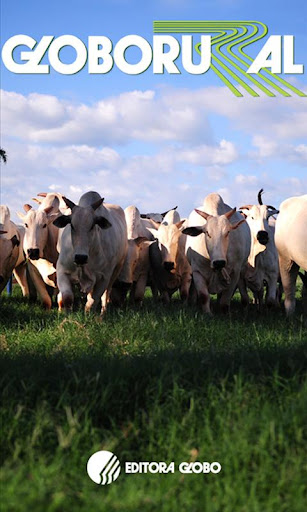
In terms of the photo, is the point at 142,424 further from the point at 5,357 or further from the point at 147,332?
the point at 147,332

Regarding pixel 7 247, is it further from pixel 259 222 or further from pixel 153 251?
pixel 259 222

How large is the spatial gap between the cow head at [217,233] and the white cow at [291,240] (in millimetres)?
780

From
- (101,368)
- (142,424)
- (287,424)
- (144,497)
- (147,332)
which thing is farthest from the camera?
(147,332)

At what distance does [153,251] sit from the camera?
13914 millimetres

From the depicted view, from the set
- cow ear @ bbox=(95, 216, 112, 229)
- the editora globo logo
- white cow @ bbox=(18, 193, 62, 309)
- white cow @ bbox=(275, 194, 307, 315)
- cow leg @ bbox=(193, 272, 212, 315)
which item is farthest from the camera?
white cow @ bbox=(18, 193, 62, 309)

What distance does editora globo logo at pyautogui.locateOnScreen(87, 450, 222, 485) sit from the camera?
12.6ft

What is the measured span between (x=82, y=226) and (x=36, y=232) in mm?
2299

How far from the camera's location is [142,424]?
442 centimetres

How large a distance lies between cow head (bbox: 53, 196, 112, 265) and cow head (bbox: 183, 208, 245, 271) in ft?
4.70

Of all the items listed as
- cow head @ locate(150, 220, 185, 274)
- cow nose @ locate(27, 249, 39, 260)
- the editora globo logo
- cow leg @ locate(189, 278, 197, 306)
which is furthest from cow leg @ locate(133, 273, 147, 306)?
the editora globo logo

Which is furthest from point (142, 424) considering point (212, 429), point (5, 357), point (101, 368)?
point (5, 357)

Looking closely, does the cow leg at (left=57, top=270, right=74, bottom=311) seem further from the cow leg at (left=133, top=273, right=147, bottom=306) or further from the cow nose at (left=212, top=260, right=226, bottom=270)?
the cow leg at (left=133, top=273, right=147, bottom=306)

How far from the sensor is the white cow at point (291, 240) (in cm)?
1041

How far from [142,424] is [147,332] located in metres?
3.12
